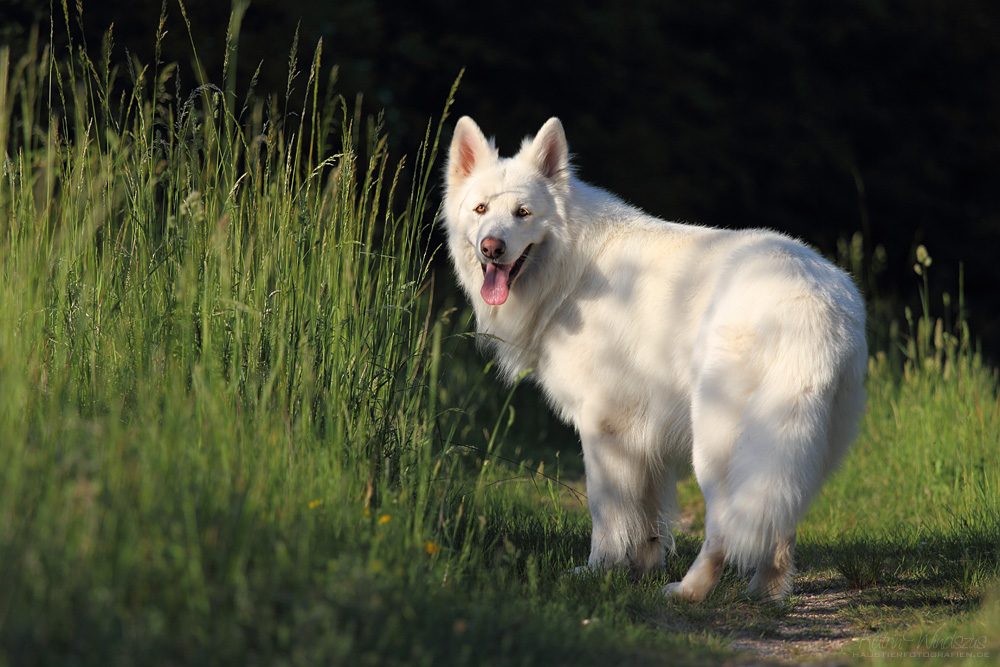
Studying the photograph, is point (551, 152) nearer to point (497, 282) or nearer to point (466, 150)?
point (466, 150)

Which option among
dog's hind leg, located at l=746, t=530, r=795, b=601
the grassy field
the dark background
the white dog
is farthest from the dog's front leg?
the dark background

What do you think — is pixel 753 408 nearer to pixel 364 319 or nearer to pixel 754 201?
pixel 364 319

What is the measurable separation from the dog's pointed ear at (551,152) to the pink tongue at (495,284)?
2.02ft

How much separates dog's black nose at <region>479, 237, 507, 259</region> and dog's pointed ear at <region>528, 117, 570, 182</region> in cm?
60

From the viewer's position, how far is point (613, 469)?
4.14 meters

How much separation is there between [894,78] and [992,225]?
285cm

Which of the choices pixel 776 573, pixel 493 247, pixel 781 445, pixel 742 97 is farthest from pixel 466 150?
pixel 742 97

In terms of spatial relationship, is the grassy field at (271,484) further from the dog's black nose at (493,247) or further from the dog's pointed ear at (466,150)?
the dog's pointed ear at (466,150)

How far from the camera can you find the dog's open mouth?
14.1ft

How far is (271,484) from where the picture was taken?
9.11 ft

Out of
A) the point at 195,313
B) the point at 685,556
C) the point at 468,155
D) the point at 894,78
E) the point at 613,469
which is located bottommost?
the point at 685,556

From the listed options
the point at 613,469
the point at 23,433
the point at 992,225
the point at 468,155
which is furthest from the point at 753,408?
the point at 992,225

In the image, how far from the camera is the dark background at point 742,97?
10328 mm

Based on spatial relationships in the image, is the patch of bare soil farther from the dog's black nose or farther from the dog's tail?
the dog's black nose
